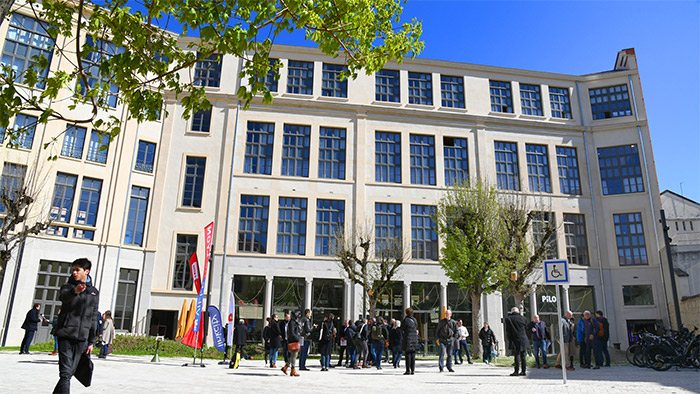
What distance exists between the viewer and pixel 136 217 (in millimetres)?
27891

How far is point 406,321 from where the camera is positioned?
13.9 metres

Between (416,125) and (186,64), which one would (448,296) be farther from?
(186,64)

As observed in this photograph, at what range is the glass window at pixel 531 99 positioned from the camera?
34.8 metres

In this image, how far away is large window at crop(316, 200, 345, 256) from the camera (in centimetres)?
2959

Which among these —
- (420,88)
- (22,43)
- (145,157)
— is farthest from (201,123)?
(420,88)

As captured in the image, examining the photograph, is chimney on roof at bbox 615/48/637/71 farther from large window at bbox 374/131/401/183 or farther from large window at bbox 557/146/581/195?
large window at bbox 374/131/401/183

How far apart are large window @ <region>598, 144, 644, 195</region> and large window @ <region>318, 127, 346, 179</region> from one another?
58.5ft

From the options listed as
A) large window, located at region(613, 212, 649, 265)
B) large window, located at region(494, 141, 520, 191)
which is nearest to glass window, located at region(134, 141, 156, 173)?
large window, located at region(494, 141, 520, 191)

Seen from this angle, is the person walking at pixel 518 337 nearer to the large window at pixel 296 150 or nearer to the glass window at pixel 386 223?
the glass window at pixel 386 223

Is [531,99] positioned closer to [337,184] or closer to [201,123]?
[337,184]

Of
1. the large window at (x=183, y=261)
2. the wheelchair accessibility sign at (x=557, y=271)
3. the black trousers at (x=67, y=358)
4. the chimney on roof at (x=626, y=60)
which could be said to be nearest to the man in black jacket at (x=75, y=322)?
the black trousers at (x=67, y=358)

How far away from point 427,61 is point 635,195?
16401mm

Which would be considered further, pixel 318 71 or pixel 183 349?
pixel 318 71

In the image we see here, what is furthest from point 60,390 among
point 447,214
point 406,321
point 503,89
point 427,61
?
point 503,89
